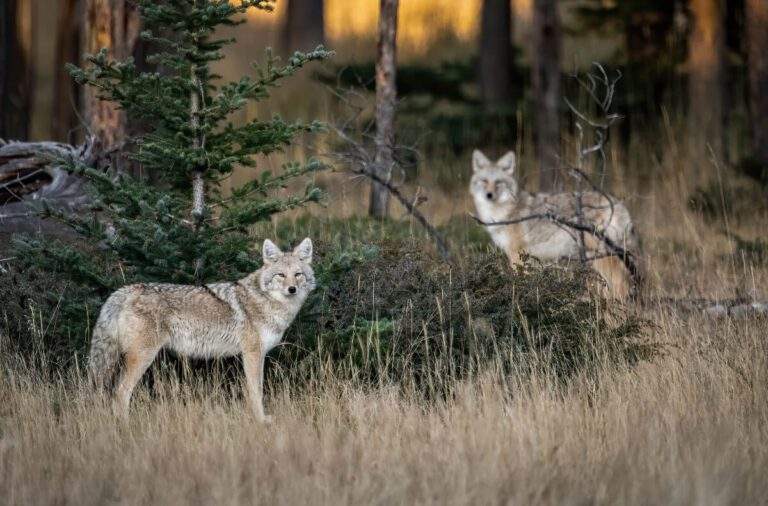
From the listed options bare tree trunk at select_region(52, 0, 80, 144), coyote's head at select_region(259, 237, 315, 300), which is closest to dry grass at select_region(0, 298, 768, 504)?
coyote's head at select_region(259, 237, 315, 300)

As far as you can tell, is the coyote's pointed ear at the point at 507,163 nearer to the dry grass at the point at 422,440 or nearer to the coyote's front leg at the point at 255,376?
the dry grass at the point at 422,440

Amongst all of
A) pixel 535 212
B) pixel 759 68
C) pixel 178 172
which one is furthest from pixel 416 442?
pixel 759 68

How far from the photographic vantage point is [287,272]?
290 inches

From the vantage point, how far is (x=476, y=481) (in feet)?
17.3

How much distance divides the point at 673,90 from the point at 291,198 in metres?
16.0

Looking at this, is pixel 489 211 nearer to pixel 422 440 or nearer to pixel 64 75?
pixel 422 440

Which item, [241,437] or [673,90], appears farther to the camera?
[673,90]

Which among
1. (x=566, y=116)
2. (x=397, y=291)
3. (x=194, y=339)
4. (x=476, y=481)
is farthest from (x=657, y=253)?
(x=566, y=116)

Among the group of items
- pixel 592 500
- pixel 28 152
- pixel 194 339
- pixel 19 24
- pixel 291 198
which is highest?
pixel 19 24

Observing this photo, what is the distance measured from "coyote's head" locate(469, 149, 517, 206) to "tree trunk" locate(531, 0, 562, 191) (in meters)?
2.49

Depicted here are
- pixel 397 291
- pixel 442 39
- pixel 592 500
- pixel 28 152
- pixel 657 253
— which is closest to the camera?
pixel 592 500

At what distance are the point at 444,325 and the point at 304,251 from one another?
48.3 inches

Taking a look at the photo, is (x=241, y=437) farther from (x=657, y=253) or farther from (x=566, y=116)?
(x=566, y=116)

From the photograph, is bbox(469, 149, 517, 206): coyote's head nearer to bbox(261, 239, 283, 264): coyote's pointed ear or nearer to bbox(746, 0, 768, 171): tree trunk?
bbox(746, 0, 768, 171): tree trunk
